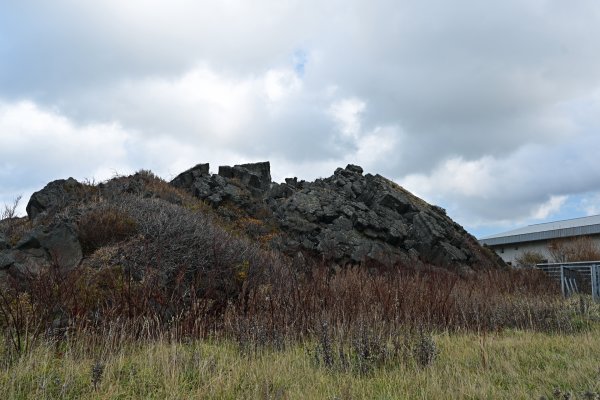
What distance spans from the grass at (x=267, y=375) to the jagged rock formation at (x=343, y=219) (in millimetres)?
11739

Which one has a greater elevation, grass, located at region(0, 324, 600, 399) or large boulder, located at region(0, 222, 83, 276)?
large boulder, located at region(0, 222, 83, 276)

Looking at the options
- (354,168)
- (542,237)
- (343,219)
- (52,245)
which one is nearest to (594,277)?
(343,219)

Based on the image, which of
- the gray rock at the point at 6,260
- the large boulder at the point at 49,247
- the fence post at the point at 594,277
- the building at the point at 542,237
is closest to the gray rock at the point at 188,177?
the large boulder at the point at 49,247

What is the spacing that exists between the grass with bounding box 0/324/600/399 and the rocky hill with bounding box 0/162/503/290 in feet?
8.42

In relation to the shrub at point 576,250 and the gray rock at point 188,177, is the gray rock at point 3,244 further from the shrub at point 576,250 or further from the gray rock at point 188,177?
the shrub at point 576,250

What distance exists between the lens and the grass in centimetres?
416

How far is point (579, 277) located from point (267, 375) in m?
17.8

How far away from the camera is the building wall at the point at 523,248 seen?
114ft

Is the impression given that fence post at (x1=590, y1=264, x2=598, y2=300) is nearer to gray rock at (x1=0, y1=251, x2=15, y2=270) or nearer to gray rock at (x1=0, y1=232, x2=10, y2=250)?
gray rock at (x1=0, y1=251, x2=15, y2=270)

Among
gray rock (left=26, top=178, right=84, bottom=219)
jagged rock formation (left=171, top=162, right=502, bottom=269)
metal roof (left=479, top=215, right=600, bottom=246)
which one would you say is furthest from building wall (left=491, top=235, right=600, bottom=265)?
gray rock (left=26, top=178, right=84, bottom=219)

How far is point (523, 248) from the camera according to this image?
37.9 meters

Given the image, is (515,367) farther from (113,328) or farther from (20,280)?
(20,280)

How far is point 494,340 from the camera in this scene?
22.9 feet

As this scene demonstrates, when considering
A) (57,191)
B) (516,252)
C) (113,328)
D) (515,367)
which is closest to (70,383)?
(113,328)
